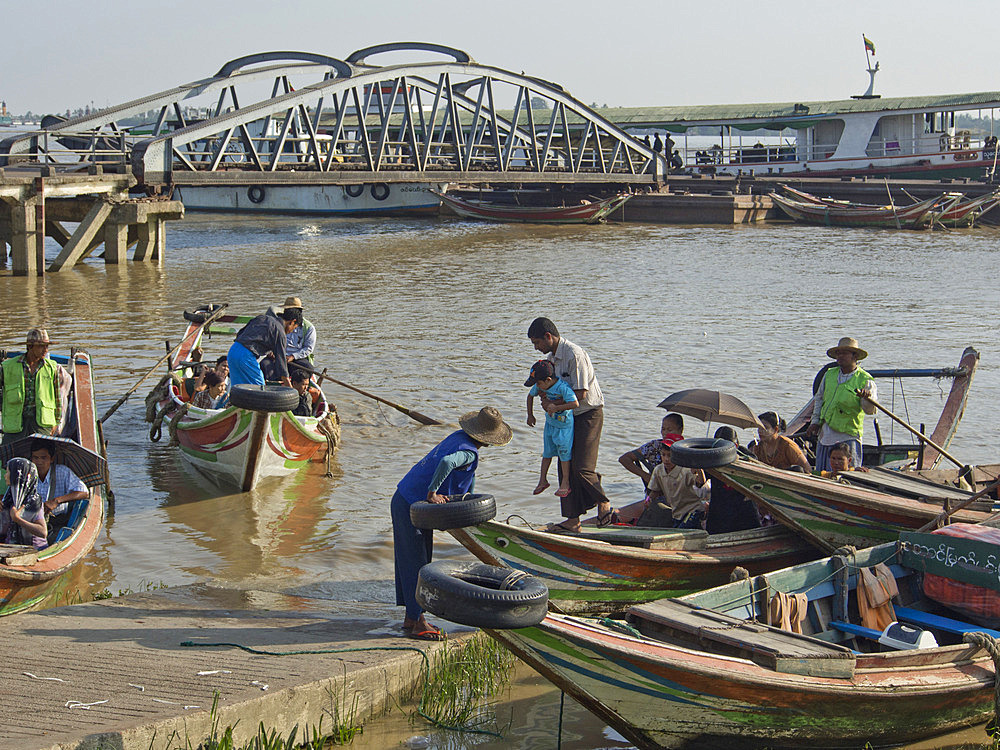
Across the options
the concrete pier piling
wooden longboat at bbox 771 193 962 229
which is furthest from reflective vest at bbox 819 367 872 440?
wooden longboat at bbox 771 193 962 229

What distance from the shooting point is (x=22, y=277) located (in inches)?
988

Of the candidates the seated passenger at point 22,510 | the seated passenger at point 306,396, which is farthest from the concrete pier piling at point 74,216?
the seated passenger at point 22,510

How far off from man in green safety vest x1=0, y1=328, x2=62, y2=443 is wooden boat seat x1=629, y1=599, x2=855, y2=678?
Result: 508 centimetres

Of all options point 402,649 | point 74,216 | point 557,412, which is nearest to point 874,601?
point 557,412

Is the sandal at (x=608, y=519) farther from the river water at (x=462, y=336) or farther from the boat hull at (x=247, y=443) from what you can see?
the boat hull at (x=247, y=443)

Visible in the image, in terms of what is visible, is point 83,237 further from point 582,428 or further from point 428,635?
point 428,635

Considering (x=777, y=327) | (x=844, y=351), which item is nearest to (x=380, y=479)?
(x=844, y=351)

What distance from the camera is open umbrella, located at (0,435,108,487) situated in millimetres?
7809

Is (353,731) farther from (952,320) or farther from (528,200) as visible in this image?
(528,200)

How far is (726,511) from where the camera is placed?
→ 775 cm

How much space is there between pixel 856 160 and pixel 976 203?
30.9ft

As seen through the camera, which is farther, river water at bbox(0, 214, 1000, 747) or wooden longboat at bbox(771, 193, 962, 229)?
wooden longboat at bbox(771, 193, 962, 229)

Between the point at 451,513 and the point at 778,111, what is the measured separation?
47.0 m

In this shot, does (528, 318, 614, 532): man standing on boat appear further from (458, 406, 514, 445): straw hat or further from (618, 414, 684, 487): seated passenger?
(458, 406, 514, 445): straw hat
